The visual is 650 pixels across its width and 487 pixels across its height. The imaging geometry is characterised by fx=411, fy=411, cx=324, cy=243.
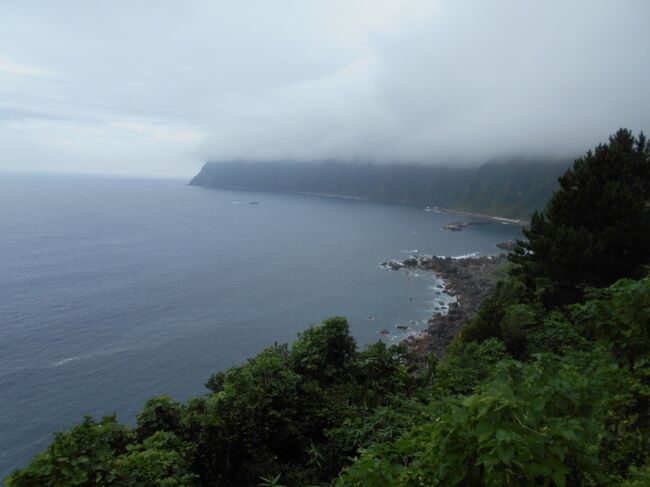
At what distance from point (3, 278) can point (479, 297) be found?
83.6 meters

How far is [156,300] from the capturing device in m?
66.8

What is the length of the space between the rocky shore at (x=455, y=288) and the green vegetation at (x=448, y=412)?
32.9 metres

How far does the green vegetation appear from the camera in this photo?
427cm

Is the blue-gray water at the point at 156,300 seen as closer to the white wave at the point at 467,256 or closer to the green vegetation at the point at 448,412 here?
the white wave at the point at 467,256

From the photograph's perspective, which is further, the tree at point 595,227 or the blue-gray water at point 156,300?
the blue-gray water at point 156,300

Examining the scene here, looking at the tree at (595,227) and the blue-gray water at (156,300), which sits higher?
the tree at (595,227)

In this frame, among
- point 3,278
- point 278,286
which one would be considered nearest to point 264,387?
point 278,286

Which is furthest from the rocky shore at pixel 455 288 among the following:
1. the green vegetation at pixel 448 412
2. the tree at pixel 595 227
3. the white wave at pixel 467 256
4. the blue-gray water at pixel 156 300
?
the green vegetation at pixel 448 412

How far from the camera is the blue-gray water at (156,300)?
41.8 m

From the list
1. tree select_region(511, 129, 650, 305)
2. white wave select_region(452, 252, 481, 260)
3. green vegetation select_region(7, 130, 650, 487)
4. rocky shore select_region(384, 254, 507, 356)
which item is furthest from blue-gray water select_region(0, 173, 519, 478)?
tree select_region(511, 129, 650, 305)

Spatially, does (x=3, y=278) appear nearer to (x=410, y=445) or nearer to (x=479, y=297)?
(x=479, y=297)

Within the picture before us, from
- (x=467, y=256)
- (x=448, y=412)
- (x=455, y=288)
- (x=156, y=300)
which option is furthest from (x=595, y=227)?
(x=467, y=256)

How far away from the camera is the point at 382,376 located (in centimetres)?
1387

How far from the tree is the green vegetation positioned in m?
0.10
